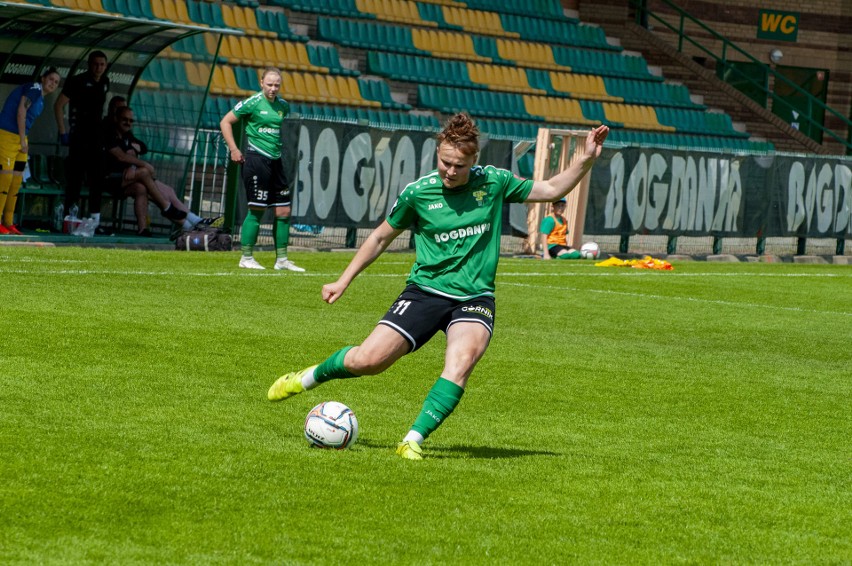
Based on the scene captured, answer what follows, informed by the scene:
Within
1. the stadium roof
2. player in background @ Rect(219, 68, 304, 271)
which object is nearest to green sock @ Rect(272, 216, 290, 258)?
player in background @ Rect(219, 68, 304, 271)

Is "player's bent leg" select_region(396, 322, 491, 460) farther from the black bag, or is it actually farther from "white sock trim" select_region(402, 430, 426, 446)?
the black bag

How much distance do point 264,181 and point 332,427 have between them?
9.03 meters

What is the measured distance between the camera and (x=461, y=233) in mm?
6676

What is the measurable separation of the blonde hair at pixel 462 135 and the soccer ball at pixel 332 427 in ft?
4.48

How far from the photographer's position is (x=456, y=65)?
29.1m

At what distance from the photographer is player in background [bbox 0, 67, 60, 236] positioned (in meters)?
16.4

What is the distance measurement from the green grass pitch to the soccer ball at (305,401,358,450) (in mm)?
82

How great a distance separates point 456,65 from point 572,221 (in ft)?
26.2

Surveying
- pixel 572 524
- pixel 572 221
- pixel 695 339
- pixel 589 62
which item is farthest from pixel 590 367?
pixel 589 62

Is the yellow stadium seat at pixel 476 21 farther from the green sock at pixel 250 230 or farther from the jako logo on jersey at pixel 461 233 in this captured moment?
the jako logo on jersey at pixel 461 233

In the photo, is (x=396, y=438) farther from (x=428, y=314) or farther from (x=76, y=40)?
(x=76, y=40)

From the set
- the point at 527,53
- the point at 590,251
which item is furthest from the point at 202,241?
the point at 527,53

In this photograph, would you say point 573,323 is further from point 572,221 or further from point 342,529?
point 572,221

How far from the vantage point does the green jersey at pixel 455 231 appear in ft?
21.9
